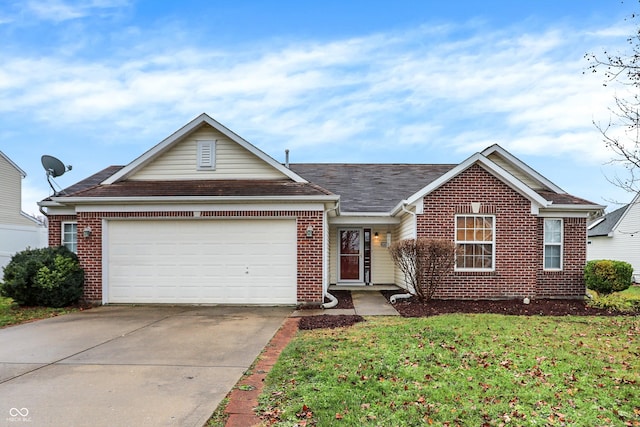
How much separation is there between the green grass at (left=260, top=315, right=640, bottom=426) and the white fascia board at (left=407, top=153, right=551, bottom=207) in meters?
4.65

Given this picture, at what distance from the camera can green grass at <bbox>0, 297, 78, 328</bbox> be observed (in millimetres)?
9182

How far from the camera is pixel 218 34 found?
14.1 metres

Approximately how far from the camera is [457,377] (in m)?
4.93

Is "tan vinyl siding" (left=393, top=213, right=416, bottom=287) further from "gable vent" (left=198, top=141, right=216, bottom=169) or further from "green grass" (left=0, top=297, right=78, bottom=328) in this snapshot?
"green grass" (left=0, top=297, right=78, bottom=328)

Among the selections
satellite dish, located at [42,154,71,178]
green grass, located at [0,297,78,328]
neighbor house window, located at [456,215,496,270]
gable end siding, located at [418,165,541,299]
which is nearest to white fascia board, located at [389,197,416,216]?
gable end siding, located at [418,165,541,299]

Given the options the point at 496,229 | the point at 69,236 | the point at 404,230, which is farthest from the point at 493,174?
the point at 69,236

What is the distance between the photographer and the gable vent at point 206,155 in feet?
39.0

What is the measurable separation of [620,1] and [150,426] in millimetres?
8000

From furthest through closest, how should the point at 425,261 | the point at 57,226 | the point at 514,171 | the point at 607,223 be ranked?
the point at 607,223
the point at 514,171
the point at 57,226
the point at 425,261

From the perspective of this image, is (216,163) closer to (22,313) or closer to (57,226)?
(57,226)

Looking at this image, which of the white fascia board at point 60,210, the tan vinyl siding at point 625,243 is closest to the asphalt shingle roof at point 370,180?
the white fascia board at point 60,210

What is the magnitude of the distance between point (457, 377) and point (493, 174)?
26.4 feet

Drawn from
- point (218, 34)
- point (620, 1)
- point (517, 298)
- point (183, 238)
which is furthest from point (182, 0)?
point (517, 298)

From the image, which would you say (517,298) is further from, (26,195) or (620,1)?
(26,195)
